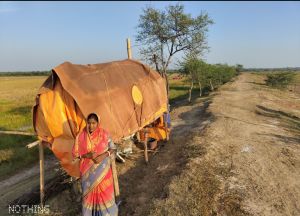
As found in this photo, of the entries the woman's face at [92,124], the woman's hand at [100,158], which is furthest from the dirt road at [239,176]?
the woman's face at [92,124]

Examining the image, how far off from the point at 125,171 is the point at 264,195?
4096 mm

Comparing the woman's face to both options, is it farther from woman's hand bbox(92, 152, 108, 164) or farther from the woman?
woman's hand bbox(92, 152, 108, 164)

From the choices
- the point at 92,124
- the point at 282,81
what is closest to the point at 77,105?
the point at 92,124

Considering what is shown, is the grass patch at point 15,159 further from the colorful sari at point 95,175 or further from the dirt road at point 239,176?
the colorful sari at point 95,175

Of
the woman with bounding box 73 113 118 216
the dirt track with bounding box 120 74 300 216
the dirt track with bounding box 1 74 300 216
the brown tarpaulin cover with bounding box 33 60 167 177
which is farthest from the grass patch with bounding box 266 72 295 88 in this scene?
the woman with bounding box 73 113 118 216

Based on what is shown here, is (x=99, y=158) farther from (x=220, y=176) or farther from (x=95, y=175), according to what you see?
(x=220, y=176)

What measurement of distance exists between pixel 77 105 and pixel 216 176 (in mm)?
3575

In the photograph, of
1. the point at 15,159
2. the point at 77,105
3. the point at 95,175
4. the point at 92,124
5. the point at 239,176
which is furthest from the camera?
the point at 15,159

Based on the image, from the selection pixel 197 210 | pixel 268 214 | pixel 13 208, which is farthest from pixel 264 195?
pixel 13 208

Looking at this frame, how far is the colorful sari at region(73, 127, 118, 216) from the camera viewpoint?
5547 mm

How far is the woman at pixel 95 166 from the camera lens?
5.52 m

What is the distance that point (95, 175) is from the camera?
5.61 meters

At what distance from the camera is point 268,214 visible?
632cm

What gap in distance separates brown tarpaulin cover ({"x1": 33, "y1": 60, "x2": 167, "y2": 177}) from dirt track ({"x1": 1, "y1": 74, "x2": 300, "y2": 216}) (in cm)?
140
